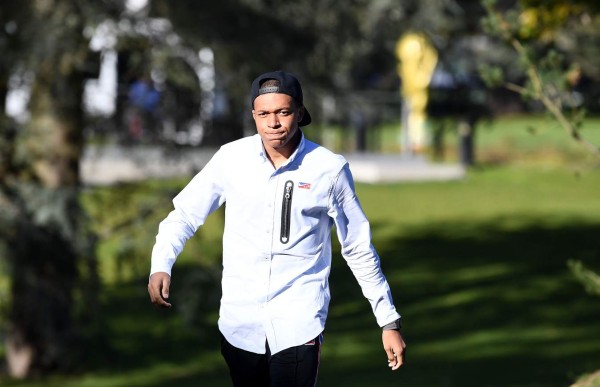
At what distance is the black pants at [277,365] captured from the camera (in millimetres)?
5758

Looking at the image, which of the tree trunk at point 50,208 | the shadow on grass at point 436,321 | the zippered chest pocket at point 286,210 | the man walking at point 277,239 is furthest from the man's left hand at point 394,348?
the tree trunk at point 50,208

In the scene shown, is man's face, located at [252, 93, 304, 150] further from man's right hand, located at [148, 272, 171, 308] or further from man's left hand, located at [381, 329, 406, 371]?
man's left hand, located at [381, 329, 406, 371]

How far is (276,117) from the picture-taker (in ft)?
18.2

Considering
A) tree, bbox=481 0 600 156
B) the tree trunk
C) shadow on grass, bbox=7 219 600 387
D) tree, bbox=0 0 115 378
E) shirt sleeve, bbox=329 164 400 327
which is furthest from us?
shadow on grass, bbox=7 219 600 387

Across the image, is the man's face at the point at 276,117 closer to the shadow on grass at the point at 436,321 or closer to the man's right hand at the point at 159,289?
the man's right hand at the point at 159,289

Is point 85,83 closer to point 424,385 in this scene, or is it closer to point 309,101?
point 309,101

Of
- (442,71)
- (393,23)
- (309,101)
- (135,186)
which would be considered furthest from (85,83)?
(442,71)

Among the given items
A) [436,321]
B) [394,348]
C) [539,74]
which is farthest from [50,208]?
[394,348]

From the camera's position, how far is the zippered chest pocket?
5.56 metres

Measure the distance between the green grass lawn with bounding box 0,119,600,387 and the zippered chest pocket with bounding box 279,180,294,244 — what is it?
4.82 m

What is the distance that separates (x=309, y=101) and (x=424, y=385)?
3471mm

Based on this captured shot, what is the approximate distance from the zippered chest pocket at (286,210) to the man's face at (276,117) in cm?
15

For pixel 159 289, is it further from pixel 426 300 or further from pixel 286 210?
pixel 426 300

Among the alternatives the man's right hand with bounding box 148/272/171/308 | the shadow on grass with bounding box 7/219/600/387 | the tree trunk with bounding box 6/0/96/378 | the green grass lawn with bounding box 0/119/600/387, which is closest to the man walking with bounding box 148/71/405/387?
the man's right hand with bounding box 148/272/171/308
